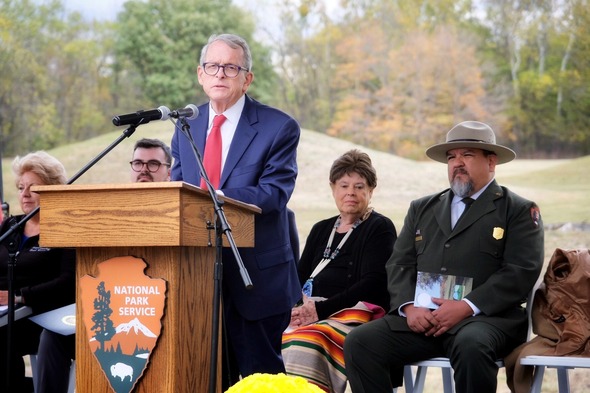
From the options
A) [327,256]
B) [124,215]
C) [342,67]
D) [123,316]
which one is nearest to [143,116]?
[124,215]

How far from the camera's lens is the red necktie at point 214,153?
3.13m

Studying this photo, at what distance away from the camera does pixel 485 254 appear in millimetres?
3852

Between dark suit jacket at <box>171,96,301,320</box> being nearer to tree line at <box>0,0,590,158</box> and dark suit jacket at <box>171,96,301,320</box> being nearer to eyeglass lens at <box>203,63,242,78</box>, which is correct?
eyeglass lens at <box>203,63,242,78</box>

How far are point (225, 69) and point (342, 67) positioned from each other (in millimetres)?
5931

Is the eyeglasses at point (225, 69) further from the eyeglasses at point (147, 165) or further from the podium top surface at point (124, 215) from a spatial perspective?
the eyeglasses at point (147, 165)

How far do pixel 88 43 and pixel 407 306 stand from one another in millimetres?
6985

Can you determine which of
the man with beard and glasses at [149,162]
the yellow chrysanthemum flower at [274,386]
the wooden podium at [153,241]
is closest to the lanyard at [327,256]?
the man with beard and glasses at [149,162]

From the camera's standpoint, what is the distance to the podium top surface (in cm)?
247

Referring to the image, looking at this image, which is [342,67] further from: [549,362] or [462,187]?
[549,362]

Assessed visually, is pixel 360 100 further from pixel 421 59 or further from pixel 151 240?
→ pixel 151 240

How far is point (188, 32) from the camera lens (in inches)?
386

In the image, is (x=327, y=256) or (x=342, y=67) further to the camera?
(x=342, y=67)

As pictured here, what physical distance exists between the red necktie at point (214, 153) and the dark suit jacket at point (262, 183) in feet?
A: 0.13

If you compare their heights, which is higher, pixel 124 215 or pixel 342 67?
pixel 342 67
